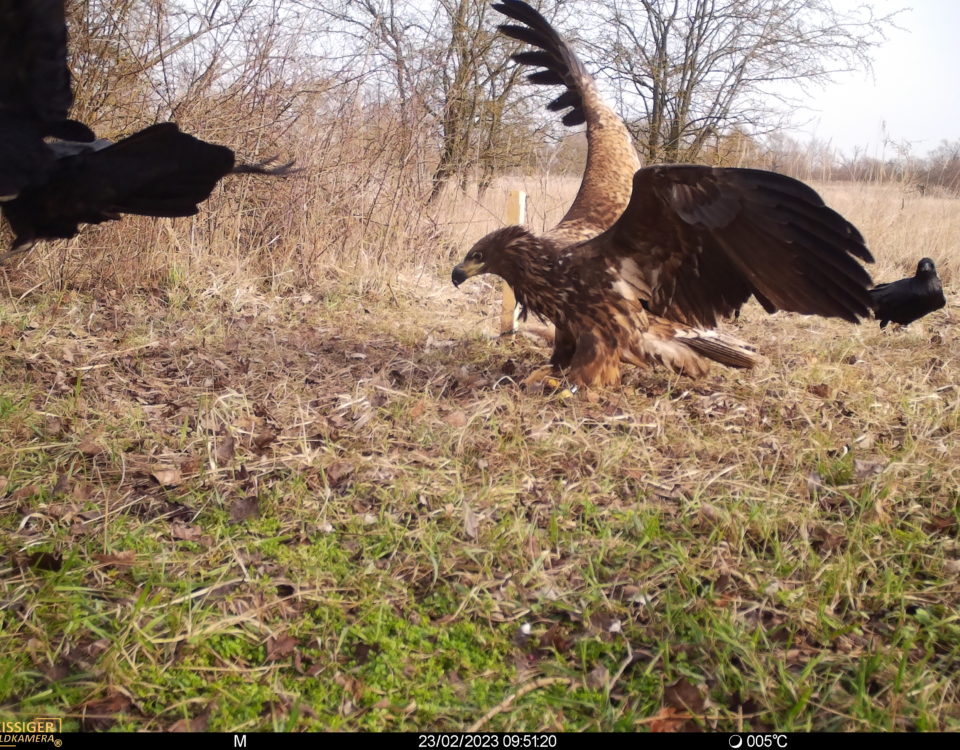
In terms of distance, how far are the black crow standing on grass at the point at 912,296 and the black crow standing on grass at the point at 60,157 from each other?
13.6ft

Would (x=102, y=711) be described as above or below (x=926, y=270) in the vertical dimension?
below

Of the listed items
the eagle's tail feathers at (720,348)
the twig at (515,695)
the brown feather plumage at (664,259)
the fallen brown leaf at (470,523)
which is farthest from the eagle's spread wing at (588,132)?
the twig at (515,695)

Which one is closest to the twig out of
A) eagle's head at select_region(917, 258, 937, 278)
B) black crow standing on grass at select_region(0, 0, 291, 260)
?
black crow standing on grass at select_region(0, 0, 291, 260)

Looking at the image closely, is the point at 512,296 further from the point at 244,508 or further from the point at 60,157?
the point at 60,157

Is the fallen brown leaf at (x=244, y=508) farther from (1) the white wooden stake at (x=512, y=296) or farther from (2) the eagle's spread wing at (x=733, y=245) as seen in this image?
(1) the white wooden stake at (x=512, y=296)

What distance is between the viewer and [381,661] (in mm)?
1788

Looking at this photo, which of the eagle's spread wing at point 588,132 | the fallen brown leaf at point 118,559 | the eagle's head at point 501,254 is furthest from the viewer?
the eagle's spread wing at point 588,132

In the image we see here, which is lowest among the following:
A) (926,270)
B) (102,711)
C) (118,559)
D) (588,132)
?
(102,711)

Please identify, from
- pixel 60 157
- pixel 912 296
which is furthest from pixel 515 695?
pixel 912 296

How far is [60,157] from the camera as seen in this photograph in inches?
88.0

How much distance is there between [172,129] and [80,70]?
12.4 feet

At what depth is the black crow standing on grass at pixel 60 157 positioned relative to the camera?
195cm

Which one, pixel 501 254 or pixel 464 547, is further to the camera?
pixel 501 254

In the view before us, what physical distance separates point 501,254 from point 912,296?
113 inches
